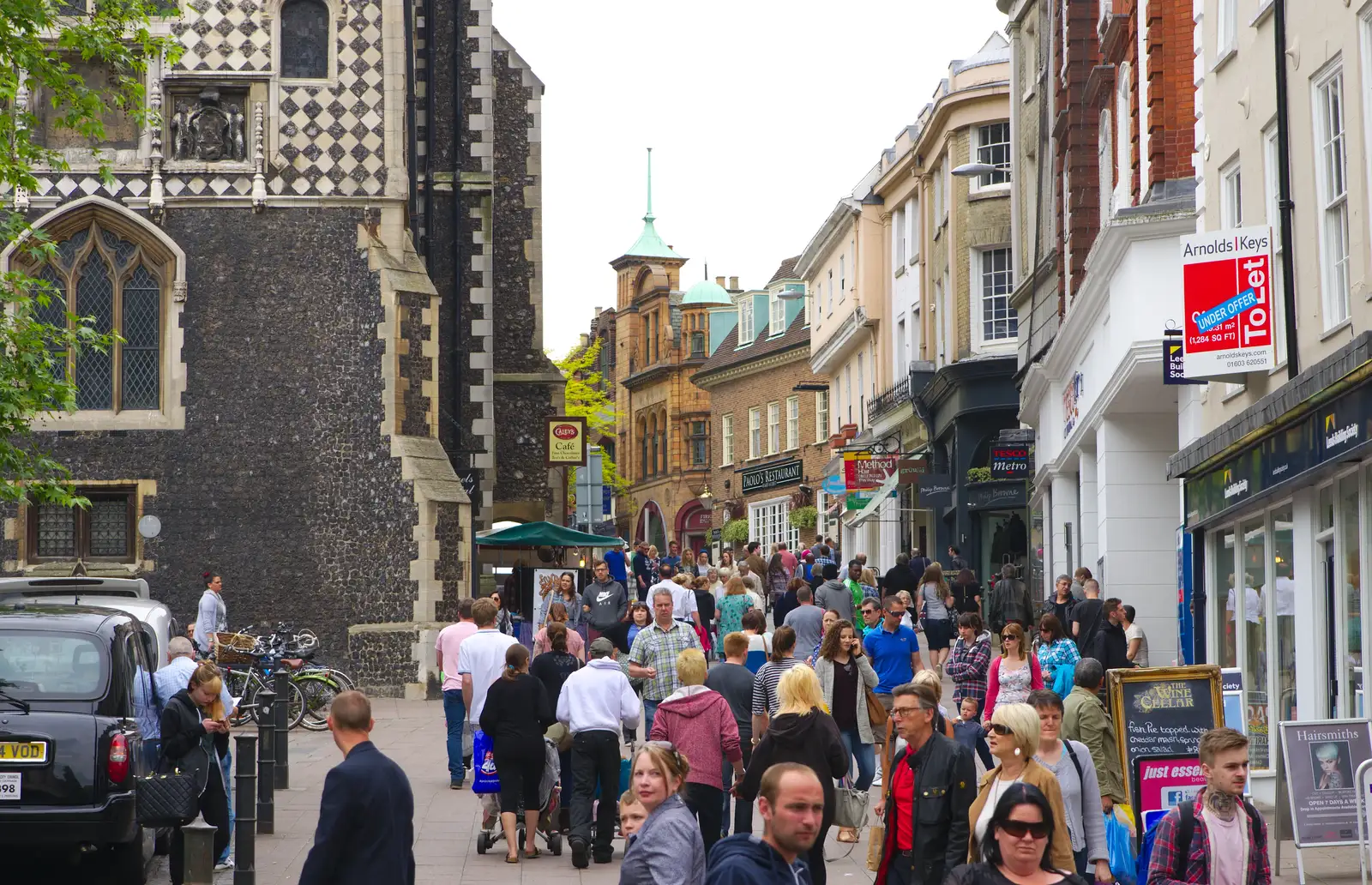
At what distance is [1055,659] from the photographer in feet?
47.1

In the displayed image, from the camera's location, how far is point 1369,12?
44.2 ft

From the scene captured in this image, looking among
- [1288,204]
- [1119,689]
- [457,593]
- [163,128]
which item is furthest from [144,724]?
[163,128]

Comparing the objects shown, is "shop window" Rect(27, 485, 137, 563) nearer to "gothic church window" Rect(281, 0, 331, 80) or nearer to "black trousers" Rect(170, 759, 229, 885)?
"gothic church window" Rect(281, 0, 331, 80)

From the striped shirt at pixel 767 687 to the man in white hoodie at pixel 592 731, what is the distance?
0.94 metres

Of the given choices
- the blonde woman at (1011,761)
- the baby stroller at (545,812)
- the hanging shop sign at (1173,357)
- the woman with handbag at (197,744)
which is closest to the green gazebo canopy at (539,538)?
the hanging shop sign at (1173,357)

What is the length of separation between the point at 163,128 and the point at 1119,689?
64.3 feet

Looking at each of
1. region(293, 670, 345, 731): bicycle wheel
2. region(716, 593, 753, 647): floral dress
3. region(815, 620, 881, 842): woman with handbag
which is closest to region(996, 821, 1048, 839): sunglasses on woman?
region(815, 620, 881, 842): woman with handbag

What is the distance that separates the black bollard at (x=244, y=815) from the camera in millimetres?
11414

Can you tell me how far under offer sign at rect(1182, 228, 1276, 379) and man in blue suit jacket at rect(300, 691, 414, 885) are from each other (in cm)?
1067

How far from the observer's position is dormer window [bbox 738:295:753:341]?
245ft

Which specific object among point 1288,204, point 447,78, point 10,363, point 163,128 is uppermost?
point 447,78

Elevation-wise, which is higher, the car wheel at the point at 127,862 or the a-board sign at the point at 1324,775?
the a-board sign at the point at 1324,775

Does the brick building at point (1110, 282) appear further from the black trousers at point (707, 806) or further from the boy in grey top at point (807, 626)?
the black trousers at point (707, 806)

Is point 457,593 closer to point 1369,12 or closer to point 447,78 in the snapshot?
point 447,78
